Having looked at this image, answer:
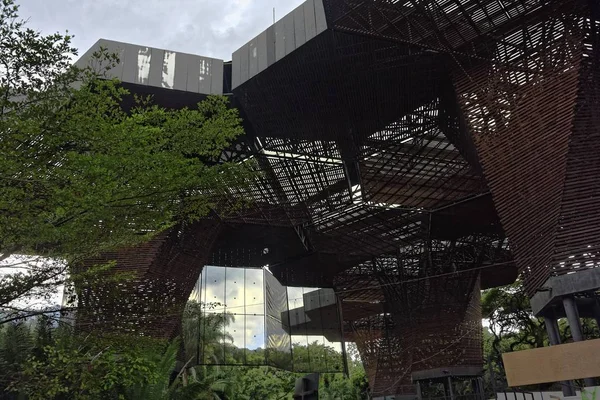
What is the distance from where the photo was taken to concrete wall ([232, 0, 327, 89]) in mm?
11500

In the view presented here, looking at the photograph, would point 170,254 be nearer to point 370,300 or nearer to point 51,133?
point 51,133

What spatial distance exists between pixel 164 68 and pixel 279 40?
3768 millimetres

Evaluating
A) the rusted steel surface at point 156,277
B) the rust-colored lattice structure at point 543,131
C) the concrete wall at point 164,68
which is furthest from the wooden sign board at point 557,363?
the concrete wall at point 164,68

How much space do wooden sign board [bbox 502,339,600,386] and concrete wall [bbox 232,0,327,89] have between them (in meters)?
7.91

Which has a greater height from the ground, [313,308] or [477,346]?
[313,308]

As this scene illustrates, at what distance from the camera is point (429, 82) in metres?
13.9

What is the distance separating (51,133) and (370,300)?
26653 millimetres

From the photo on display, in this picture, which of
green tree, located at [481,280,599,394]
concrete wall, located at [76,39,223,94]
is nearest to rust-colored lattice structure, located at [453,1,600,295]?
concrete wall, located at [76,39,223,94]

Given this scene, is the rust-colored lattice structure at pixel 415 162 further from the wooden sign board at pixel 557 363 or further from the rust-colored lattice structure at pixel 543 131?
the wooden sign board at pixel 557 363

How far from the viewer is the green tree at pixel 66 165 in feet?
16.9

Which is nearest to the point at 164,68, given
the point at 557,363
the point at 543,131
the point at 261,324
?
the point at 543,131

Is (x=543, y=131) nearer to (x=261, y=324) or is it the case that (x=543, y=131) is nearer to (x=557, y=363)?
(x=557, y=363)

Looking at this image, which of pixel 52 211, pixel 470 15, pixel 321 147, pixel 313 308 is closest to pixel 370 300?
pixel 313 308

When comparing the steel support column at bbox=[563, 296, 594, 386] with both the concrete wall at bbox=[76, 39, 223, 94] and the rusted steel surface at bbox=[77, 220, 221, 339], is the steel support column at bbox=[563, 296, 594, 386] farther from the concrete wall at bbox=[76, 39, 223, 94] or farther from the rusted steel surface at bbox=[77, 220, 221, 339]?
the concrete wall at bbox=[76, 39, 223, 94]
